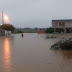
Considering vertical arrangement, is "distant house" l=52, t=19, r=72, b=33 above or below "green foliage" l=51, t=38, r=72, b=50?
above

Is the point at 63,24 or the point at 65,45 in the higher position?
the point at 63,24

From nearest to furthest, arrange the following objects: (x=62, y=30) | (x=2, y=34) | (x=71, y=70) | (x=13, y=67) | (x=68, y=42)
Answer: (x=71, y=70) → (x=13, y=67) → (x=68, y=42) → (x=2, y=34) → (x=62, y=30)

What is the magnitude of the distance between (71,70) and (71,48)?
9.54 metres

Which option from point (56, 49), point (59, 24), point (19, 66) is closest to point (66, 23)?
point (59, 24)

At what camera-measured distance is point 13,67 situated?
11.8 metres

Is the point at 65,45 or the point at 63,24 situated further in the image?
the point at 63,24

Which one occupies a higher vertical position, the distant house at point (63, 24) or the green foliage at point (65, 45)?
the distant house at point (63, 24)

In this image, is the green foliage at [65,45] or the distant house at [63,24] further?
the distant house at [63,24]

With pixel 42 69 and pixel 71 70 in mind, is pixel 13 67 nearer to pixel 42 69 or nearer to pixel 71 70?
pixel 42 69

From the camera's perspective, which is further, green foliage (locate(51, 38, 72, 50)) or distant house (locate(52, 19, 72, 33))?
distant house (locate(52, 19, 72, 33))

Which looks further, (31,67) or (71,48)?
(71,48)

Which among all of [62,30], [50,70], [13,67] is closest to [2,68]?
[13,67]

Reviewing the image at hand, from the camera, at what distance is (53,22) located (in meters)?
104

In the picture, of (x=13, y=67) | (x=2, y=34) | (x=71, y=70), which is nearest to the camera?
(x=71, y=70)
